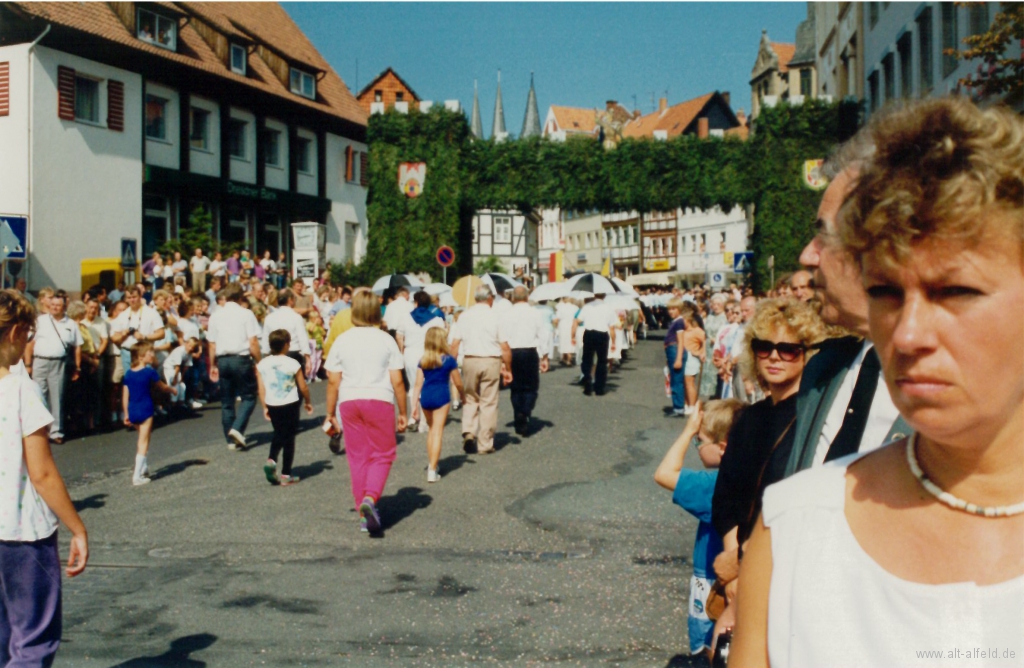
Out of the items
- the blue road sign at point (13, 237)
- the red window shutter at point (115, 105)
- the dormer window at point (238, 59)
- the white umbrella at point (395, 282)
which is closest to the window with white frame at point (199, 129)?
the dormer window at point (238, 59)

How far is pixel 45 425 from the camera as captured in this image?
4.26 metres

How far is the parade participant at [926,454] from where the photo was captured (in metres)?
1.26

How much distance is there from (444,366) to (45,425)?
711 centimetres

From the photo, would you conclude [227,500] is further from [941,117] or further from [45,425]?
[941,117]

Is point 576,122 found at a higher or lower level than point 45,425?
higher

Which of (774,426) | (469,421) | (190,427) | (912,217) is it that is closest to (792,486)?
(912,217)

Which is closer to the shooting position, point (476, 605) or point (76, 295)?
point (476, 605)

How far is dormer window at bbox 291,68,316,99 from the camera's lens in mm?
40000

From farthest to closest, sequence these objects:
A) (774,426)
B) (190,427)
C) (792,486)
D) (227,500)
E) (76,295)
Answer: (76,295)
(190,427)
(227,500)
(774,426)
(792,486)

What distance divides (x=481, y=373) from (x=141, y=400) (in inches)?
157

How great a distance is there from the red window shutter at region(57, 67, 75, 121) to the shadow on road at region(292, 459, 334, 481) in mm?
18243

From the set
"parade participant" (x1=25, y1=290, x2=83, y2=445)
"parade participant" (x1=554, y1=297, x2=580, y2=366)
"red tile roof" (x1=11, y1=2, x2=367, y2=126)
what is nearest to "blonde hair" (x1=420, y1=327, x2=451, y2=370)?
"parade participant" (x1=25, y1=290, x2=83, y2=445)

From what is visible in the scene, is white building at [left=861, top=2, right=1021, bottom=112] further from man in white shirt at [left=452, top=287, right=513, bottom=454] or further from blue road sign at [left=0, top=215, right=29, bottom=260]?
blue road sign at [left=0, top=215, right=29, bottom=260]

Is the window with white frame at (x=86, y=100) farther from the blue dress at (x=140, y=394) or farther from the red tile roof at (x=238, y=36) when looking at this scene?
the blue dress at (x=140, y=394)
